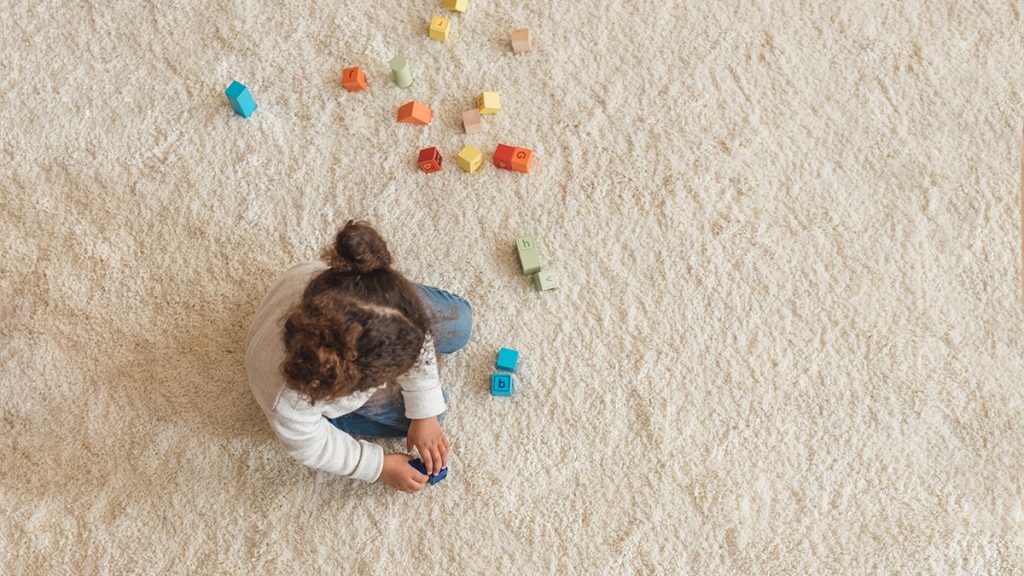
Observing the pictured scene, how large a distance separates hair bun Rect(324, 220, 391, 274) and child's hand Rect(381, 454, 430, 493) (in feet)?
1.06

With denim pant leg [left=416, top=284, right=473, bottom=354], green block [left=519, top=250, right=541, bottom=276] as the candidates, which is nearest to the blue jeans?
denim pant leg [left=416, top=284, right=473, bottom=354]

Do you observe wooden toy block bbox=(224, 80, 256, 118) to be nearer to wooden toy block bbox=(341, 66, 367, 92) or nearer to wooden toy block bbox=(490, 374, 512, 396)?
wooden toy block bbox=(341, 66, 367, 92)

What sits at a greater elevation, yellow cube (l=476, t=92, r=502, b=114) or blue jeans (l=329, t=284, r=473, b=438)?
yellow cube (l=476, t=92, r=502, b=114)

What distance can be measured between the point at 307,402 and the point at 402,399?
0.20m

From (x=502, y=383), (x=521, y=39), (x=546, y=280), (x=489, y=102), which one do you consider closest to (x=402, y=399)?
(x=502, y=383)

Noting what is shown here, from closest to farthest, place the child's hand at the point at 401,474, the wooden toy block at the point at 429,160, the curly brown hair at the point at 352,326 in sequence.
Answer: the curly brown hair at the point at 352,326, the child's hand at the point at 401,474, the wooden toy block at the point at 429,160

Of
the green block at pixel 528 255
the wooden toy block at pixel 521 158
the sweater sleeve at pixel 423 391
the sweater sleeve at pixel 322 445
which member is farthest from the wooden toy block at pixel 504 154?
the sweater sleeve at pixel 322 445

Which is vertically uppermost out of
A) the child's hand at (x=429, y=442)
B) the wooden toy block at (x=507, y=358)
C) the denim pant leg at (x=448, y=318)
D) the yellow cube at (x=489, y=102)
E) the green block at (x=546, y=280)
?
the yellow cube at (x=489, y=102)

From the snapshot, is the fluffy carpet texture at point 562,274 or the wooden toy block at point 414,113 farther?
the wooden toy block at point 414,113

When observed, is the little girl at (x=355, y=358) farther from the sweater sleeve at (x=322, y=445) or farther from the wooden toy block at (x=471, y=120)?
the wooden toy block at (x=471, y=120)

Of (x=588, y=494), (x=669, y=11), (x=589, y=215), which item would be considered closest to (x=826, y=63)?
(x=669, y=11)

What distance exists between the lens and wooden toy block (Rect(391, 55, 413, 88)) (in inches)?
47.8

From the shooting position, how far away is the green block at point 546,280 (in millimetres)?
1134

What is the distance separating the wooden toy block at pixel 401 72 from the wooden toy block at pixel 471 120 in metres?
0.11
